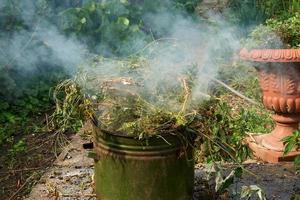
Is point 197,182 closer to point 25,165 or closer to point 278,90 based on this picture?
point 278,90

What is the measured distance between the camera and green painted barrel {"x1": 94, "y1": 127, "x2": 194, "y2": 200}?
2514 millimetres

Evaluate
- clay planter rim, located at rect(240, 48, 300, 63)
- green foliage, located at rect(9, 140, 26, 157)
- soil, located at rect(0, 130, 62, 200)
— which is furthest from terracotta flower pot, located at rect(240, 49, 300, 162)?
green foliage, located at rect(9, 140, 26, 157)

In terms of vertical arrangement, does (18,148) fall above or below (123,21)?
below

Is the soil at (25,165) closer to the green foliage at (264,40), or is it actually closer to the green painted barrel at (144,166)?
the green painted barrel at (144,166)

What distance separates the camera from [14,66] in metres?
5.66

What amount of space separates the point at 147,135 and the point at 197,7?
577 centimetres

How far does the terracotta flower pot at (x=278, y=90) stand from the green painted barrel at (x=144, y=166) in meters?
1.52

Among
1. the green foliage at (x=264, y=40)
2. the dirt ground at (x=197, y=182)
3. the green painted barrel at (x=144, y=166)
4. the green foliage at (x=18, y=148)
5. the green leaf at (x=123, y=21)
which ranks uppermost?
the green leaf at (x=123, y=21)

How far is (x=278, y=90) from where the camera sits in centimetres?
399

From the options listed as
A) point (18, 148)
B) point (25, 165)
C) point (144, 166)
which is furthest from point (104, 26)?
point (144, 166)

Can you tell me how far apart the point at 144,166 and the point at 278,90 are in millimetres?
1848

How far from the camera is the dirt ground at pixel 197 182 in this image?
10.1 feet

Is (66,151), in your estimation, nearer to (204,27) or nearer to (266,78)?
(266,78)

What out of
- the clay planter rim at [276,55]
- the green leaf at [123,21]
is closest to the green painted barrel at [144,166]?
the clay planter rim at [276,55]
